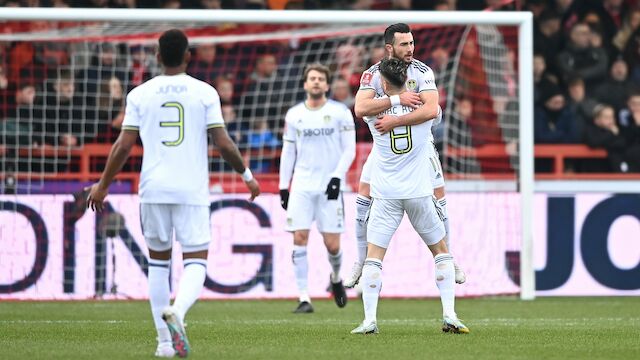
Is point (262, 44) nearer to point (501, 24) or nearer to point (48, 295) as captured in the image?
point (501, 24)

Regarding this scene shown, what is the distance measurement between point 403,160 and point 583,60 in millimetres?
9641

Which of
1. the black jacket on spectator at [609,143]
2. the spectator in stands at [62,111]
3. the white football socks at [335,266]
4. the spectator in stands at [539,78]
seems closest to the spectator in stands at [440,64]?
the spectator in stands at [539,78]

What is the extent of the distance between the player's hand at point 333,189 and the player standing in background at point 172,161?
5.05 metres

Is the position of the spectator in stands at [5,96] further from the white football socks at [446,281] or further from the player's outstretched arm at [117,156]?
the player's outstretched arm at [117,156]

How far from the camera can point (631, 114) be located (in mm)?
18281

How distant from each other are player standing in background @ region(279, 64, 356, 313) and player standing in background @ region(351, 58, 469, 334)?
13.0 ft

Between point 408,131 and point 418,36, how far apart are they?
7.86m

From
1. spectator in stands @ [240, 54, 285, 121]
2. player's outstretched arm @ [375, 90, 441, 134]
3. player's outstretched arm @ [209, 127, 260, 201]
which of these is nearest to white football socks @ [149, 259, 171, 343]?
player's outstretched arm @ [209, 127, 260, 201]

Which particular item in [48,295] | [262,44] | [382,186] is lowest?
[48,295]

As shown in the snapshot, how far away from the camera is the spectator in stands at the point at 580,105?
18047 mm

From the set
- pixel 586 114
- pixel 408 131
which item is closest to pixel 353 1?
pixel 586 114

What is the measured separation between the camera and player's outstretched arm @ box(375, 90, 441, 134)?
9828 millimetres

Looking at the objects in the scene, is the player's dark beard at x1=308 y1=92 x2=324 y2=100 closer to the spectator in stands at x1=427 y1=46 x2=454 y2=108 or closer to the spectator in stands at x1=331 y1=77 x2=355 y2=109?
the spectator in stands at x1=331 y1=77 x2=355 y2=109

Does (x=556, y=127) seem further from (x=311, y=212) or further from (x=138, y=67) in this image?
(x=138, y=67)
